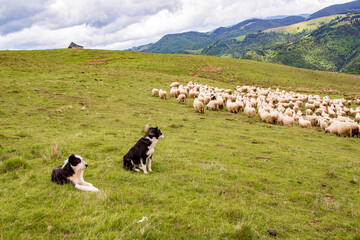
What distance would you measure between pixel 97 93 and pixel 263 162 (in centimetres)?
2173

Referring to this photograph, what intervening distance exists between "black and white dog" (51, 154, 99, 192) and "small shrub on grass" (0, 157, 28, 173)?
183 cm

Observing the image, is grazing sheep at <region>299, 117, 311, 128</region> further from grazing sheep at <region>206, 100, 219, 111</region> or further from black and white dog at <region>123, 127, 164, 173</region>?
black and white dog at <region>123, 127, 164, 173</region>

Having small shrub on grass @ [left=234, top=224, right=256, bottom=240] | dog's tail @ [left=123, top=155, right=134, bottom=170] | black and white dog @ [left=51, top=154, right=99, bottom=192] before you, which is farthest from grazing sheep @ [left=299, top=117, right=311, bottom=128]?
black and white dog @ [left=51, top=154, right=99, bottom=192]

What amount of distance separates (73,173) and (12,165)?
262 centimetres

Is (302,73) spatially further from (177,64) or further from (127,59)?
(127,59)

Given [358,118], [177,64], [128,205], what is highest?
[177,64]

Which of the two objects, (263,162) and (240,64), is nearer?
(263,162)

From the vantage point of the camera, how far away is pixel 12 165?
22.5 feet

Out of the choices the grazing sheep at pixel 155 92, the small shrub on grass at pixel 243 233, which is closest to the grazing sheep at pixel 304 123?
the grazing sheep at pixel 155 92

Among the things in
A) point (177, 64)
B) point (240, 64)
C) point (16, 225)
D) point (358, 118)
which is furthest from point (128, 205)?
point (240, 64)

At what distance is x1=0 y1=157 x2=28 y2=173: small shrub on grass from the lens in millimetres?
6701

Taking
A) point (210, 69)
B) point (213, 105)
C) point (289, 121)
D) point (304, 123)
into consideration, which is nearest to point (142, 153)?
point (289, 121)

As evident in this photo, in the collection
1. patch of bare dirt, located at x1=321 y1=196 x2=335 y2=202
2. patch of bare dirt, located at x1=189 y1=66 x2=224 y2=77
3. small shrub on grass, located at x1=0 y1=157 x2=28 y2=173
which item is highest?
patch of bare dirt, located at x1=189 y1=66 x2=224 y2=77

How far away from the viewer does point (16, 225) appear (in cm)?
397
